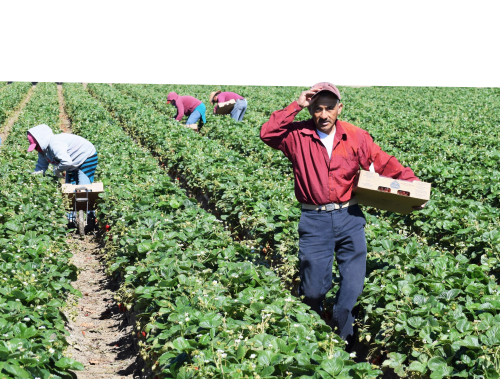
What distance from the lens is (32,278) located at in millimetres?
4246

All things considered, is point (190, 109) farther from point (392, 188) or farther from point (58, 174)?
point (392, 188)

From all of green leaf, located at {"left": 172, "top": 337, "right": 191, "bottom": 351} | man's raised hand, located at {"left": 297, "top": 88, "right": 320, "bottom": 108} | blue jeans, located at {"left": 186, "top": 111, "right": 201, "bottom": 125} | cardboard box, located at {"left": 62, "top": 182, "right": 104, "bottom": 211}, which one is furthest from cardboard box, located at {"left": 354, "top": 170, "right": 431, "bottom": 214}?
blue jeans, located at {"left": 186, "top": 111, "right": 201, "bottom": 125}

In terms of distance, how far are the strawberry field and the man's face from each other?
144cm

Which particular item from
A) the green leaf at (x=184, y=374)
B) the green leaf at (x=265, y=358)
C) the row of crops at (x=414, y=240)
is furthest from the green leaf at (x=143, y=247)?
the green leaf at (x=265, y=358)

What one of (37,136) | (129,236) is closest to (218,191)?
(129,236)

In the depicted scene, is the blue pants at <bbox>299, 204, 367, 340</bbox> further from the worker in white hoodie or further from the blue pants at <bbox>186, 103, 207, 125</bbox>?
the blue pants at <bbox>186, 103, 207, 125</bbox>

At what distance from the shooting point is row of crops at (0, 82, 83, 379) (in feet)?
10.6

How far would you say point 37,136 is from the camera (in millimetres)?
7777

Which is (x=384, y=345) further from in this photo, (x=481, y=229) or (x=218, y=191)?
(x=218, y=191)

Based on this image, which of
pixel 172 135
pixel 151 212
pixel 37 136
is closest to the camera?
pixel 151 212

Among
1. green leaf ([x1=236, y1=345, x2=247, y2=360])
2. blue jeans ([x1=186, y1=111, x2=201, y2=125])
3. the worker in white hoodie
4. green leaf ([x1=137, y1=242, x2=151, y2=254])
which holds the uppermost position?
blue jeans ([x1=186, y1=111, x2=201, y2=125])

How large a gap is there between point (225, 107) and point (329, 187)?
12484 millimetres

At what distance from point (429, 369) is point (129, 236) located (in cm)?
361

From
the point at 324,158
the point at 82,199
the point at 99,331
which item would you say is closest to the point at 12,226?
the point at 99,331
